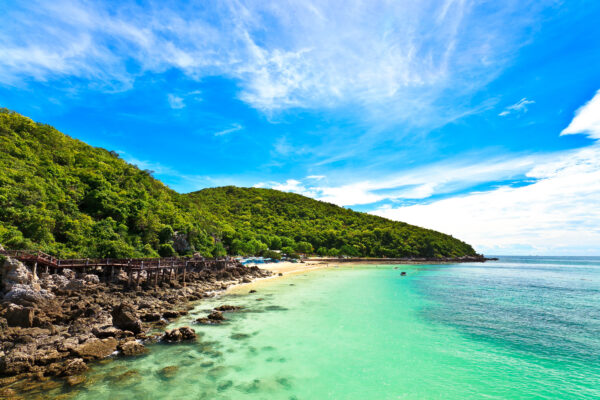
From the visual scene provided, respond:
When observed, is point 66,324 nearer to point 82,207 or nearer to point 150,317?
point 150,317

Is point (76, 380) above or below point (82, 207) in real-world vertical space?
below

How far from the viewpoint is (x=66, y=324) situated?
1469 cm

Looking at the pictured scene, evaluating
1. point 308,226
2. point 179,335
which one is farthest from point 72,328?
point 308,226

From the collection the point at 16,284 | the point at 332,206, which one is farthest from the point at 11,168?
the point at 332,206

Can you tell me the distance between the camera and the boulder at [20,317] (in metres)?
13.3

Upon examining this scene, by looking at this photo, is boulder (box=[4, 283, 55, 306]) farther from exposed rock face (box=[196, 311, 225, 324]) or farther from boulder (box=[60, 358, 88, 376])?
exposed rock face (box=[196, 311, 225, 324])

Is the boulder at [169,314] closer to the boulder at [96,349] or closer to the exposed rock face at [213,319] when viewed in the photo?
the exposed rock face at [213,319]

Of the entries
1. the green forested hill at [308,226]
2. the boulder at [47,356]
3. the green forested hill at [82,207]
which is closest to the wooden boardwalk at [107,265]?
the green forested hill at [82,207]

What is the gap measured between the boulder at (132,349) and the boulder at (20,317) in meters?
5.36

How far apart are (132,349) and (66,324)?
544cm

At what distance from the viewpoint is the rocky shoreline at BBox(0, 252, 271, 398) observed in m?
10.3

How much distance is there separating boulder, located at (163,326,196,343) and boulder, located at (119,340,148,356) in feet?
4.42

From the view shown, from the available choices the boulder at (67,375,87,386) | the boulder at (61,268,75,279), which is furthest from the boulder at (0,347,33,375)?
the boulder at (61,268,75,279)

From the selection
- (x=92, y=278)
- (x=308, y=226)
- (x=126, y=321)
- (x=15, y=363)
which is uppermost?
(x=308, y=226)
